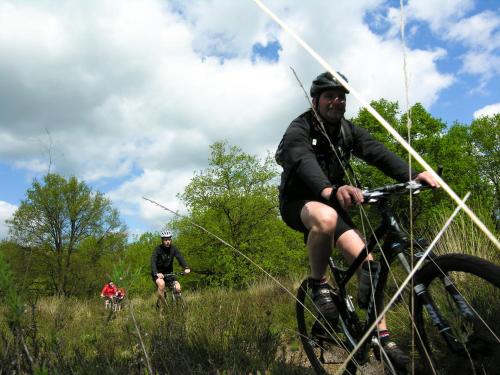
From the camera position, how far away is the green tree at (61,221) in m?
31.5

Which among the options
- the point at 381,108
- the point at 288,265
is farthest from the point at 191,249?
the point at 381,108

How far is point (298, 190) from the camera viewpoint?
133 inches

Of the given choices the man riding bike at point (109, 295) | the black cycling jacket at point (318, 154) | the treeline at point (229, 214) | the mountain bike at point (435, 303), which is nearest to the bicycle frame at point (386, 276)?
the mountain bike at point (435, 303)

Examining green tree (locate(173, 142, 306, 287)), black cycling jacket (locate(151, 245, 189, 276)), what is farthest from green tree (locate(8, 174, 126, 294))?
black cycling jacket (locate(151, 245, 189, 276))

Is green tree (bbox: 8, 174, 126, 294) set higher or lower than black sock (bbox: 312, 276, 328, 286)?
higher

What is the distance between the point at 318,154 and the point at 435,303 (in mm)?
1506

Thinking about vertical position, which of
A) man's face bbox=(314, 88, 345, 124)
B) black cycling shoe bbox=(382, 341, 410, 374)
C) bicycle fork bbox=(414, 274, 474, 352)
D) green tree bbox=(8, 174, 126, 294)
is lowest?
black cycling shoe bbox=(382, 341, 410, 374)

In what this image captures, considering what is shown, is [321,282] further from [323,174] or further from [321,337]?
[323,174]

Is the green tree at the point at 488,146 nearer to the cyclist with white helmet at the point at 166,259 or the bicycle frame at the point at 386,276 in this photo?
the cyclist with white helmet at the point at 166,259

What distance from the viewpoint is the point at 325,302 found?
3102 mm

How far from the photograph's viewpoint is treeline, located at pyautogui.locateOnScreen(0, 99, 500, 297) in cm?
2661

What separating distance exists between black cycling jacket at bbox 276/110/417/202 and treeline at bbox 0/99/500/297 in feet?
66.7

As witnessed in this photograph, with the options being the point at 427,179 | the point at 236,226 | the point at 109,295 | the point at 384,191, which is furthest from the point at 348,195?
the point at 236,226

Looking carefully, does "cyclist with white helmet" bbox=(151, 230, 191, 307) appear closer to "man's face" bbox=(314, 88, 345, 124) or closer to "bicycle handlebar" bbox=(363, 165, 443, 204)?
"man's face" bbox=(314, 88, 345, 124)
